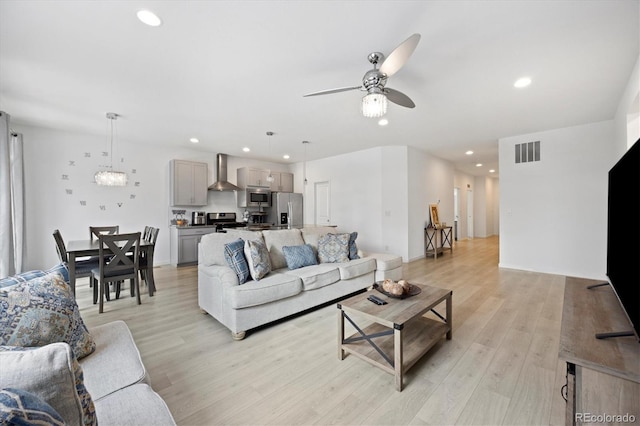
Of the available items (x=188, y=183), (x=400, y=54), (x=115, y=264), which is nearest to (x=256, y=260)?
(x=115, y=264)

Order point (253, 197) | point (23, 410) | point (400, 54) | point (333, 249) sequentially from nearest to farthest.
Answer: point (23, 410) → point (400, 54) → point (333, 249) → point (253, 197)

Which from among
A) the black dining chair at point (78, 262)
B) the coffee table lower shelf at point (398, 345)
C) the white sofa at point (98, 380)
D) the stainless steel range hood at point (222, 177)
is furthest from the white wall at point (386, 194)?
the white sofa at point (98, 380)

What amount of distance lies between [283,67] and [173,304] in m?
3.15

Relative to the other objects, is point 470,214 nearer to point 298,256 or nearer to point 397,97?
point 298,256

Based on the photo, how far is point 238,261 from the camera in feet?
9.06

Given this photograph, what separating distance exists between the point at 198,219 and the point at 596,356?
6464 mm

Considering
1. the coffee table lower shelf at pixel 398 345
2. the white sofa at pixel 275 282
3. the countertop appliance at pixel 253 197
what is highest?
the countertop appliance at pixel 253 197

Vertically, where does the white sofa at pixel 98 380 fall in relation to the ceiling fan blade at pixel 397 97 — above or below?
below

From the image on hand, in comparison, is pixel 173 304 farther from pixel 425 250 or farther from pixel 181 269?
pixel 425 250

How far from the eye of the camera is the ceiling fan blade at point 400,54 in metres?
1.75

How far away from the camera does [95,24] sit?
200 cm

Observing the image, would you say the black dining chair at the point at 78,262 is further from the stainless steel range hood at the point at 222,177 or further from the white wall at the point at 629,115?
the white wall at the point at 629,115

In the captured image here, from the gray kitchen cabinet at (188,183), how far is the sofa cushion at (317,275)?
3.72 metres

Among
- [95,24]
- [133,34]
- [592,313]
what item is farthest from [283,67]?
[592,313]
